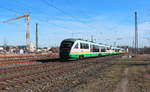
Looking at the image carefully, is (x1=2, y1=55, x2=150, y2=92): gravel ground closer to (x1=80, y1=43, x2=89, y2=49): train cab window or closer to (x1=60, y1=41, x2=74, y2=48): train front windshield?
(x1=60, y1=41, x2=74, y2=48): train front windshield

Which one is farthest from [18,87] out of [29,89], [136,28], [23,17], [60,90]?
[23,17]

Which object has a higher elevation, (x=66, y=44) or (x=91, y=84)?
(x=66, y=44)

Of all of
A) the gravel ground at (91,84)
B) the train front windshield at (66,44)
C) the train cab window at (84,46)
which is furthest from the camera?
the train cab window at (84,46)

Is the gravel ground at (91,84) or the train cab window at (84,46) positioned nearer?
the gravel ground at (91,84)

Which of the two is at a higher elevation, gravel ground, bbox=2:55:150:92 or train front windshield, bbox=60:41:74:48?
train front windshield, bbox=60:41:74:48

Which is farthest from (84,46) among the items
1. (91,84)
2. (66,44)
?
(91,84)

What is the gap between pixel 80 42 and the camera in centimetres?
3075

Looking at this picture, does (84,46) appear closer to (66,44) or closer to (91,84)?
(66,44)

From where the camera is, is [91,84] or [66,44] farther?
[66,44]

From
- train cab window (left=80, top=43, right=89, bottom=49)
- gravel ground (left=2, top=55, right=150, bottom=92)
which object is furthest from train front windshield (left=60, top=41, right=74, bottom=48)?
gravel ground (left=2, top=55, right=150, bottom=92)

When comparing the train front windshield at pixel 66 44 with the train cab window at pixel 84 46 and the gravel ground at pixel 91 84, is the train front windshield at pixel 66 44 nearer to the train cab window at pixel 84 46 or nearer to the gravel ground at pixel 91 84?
the train cab window at pixel 84 46

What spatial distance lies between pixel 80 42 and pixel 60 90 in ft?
69.3

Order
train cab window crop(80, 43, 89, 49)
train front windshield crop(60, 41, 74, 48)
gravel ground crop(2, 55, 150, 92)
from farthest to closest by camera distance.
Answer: train cab window crop(80, 43, 89, 49), train front windshield crop(60, 41, 74, 48), gravel ground crop(2, 55, 150, 92)

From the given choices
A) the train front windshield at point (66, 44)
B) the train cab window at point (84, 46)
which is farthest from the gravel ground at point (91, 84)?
the train cab window at point (84, 46)
